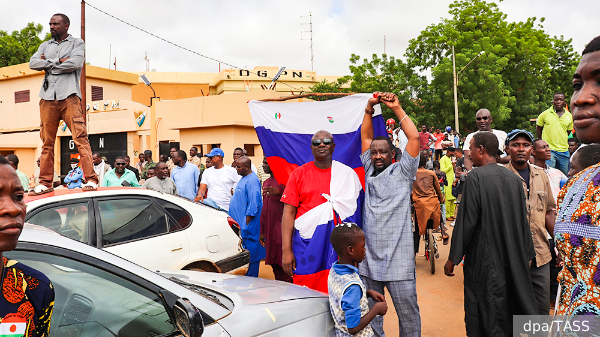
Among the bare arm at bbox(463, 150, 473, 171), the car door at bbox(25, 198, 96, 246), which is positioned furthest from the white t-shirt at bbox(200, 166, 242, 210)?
the bare arm at bbox(463, 150, 473, 171)

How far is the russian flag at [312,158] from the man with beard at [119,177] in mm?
4306

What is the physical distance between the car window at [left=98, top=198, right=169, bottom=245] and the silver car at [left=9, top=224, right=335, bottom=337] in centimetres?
195

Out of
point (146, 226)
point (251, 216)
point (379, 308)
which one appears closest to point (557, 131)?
point (251, 216)

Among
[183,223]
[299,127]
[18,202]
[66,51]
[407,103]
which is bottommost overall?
[183,223]

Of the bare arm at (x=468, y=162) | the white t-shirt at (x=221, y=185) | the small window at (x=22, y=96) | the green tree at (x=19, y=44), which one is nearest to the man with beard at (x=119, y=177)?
the white t-shirt at (x=221, y=185)

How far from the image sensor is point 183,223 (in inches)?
181

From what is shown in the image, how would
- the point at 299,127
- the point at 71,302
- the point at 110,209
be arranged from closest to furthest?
the point at 71,302, the point at 110,209, the point at 299,127

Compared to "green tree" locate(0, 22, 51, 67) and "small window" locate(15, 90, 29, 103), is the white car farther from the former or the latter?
"green tree" locate(0, 22, 51, 67)

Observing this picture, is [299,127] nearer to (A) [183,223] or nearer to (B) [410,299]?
(A) [183,223]

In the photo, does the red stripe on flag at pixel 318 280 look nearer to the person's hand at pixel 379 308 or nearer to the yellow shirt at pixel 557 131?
the person's hand at pixel 379 308

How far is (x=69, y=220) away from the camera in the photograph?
388 cm

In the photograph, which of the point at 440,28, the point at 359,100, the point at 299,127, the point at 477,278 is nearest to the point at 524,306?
the point at 477,278

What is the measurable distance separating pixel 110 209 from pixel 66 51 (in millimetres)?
2191

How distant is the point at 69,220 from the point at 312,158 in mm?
2442
